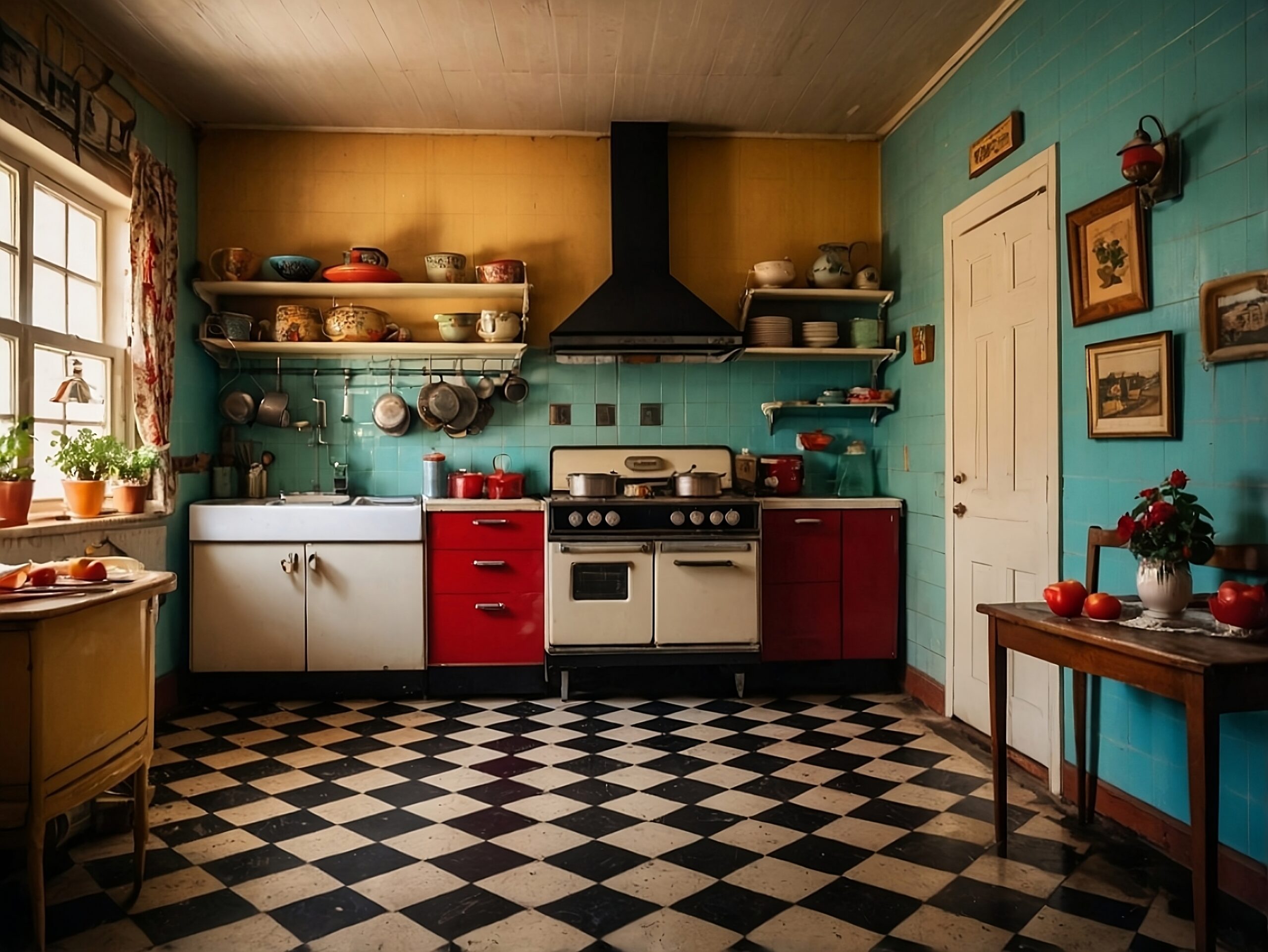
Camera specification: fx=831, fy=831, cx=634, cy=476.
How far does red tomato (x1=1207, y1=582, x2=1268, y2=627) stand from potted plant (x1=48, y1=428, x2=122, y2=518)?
3.73 metres

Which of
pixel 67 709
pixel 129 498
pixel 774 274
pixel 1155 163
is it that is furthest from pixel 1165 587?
pixel 129 498

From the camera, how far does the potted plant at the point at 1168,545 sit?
78.3 inches

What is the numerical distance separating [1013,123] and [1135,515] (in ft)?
5.70

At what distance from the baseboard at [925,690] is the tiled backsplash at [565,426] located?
3.68ft

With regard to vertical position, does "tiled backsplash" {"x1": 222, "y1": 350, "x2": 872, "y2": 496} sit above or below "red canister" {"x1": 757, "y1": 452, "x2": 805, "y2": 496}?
above

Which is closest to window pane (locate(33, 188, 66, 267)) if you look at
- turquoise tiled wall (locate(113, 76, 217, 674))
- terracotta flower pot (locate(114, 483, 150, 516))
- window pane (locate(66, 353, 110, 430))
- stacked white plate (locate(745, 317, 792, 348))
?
window pane (locate(66, 353, 110, 430))

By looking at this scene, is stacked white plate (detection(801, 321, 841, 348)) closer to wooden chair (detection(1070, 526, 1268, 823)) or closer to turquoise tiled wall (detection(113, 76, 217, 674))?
wooden chair (detection(1070, 526, 1268, 823))

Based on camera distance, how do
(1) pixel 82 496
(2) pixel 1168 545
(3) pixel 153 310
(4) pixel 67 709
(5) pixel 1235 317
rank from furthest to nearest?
(3) pixel 153 310, (1) pixel 82 496, (5) pixel 1235 317, (2) pixel 1168 545, (4) pixel 67 709

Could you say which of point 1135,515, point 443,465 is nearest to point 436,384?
point 443,465

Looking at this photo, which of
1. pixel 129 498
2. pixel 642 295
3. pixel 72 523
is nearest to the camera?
pixel 72 523

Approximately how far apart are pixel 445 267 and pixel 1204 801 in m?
3.80

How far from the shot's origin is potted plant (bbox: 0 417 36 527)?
2742mm

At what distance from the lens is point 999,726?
2.40m

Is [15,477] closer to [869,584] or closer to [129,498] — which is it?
[129,498]
